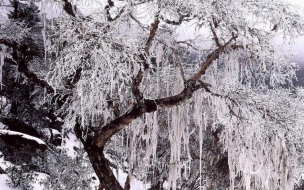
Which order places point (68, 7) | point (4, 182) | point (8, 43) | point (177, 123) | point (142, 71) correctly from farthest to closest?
point (4, 182) < point (8, 43) < point (177, 123) < point (68, 7) < point (142, 71)

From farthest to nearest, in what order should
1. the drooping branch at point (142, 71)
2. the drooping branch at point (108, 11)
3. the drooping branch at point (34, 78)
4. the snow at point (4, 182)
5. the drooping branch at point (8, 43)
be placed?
the snow at point (4, 182) → the drooping branch at point (34, 78) → the drooping branch at point (8, 43) → the drooping branch at point (108, 11) → the drooping branch at point (142, 71)

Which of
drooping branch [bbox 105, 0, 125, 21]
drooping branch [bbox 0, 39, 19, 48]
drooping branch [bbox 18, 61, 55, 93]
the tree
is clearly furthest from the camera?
drooping branch [bbox 18, 61, 55, 93]

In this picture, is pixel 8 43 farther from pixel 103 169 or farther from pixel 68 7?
pixel 103 169

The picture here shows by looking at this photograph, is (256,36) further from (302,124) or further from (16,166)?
(16,166)

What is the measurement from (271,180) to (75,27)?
398 centimetres

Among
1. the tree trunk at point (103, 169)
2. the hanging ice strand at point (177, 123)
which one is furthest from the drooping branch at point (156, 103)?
the tree trunk at point (103, 169)

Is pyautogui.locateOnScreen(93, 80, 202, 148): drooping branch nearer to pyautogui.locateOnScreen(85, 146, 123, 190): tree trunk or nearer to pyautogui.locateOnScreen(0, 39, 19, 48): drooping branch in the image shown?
pyautogui.locateOnScreen(85, 146, 123, 190): tree trunk

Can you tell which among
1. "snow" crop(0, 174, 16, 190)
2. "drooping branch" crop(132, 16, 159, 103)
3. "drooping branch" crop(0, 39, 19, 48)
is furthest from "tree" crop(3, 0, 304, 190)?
"snow" crop(0, 174, 16, 190)

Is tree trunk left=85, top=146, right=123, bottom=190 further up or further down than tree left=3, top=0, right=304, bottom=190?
further down

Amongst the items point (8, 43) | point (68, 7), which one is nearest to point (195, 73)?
point (68, 7)

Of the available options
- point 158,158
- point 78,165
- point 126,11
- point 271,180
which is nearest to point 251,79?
point 271,180

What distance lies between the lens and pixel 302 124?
17.9 ft

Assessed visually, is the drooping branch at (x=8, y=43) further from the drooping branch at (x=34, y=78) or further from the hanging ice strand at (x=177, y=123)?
the hanging ice strand at (x=177, y=123)

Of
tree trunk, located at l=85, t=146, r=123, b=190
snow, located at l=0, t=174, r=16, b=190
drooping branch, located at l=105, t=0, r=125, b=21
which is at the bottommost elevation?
tree trunk, located at l=85, t=146, r=123, b=190
